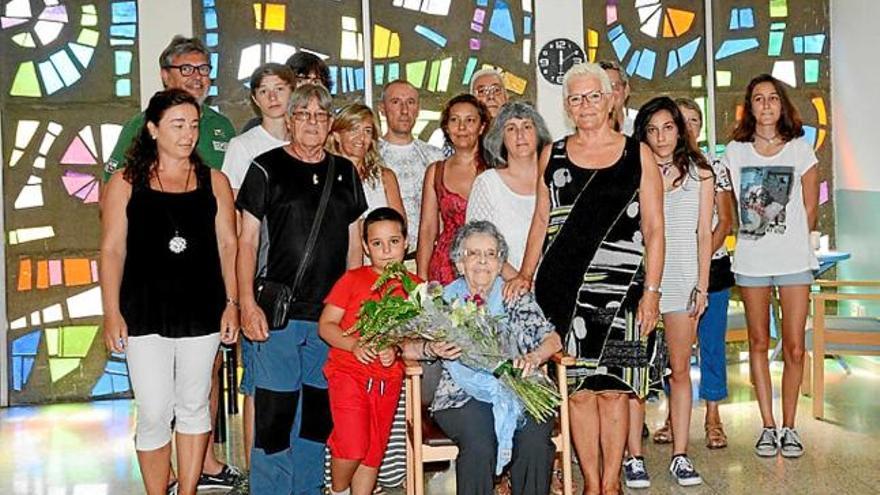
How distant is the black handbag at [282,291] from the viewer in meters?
3.91

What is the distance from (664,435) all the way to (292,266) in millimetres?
2326

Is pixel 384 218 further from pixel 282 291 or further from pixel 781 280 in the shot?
pixel 781 280

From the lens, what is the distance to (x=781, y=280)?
4.93 m

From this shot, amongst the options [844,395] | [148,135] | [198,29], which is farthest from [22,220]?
[844,395]

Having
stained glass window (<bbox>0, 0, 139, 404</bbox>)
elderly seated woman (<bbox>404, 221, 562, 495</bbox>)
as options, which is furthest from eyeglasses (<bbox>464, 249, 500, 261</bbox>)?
stained glass window (<bbox>0, 0, 139, 404</bbox>)

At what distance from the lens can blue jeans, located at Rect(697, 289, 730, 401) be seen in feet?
16.9

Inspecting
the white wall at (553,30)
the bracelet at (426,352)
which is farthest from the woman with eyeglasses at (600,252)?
the white wall at (553,30)

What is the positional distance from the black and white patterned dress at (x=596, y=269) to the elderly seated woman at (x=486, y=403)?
0.15 m

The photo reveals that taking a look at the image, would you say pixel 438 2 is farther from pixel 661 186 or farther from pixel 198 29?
pixel 661 186

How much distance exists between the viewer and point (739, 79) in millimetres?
7707

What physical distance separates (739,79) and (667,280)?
3.65 metres

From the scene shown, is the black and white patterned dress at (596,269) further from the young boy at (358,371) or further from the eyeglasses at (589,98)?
the young boy at (358,371)

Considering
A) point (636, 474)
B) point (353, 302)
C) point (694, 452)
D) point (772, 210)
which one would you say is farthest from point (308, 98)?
point (694, 452)

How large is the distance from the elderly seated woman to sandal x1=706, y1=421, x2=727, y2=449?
66.9 inches
